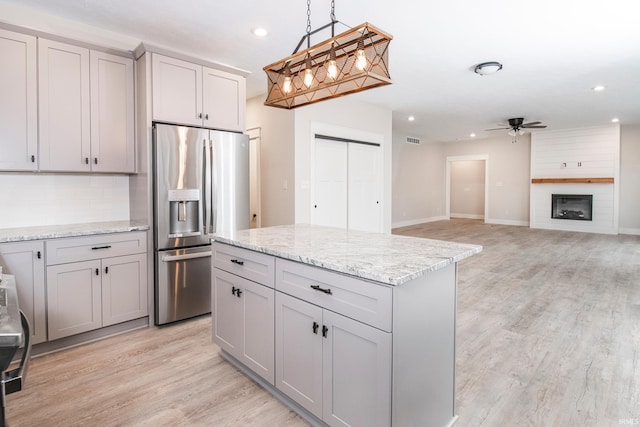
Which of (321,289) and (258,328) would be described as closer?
(321,289)

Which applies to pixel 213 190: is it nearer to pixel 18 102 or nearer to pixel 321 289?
pixel 18 102

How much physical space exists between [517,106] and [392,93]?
250 cm

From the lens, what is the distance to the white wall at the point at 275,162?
4629mm

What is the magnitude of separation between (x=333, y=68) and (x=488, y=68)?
2.83 m

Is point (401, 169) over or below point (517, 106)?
below

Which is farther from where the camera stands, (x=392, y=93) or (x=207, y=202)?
(x=392, y=93)

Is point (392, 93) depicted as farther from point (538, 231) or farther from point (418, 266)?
point (538, 231)

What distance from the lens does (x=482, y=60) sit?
3.88 m

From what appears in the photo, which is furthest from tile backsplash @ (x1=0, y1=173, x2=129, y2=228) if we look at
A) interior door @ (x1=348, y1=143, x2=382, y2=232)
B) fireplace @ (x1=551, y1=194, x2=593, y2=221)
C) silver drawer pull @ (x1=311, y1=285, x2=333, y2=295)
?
fireplace @ (x1=551, y1=194, x2=593, y2=221)

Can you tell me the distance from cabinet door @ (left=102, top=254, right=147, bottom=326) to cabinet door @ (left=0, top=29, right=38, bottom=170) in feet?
3.22

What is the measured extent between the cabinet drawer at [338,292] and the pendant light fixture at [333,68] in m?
1.03

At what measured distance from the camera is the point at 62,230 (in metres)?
2.74

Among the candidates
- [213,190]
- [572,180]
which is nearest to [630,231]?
[572,180]

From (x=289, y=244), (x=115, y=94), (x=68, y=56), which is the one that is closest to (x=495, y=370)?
(x=289, y=244)
